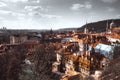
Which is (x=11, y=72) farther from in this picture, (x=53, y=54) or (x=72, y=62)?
(x=53, y=54)

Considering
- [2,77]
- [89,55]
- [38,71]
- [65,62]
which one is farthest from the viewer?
[65,62]

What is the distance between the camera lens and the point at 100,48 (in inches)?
1534

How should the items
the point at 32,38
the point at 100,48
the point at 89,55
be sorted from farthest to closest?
the point at 32,38 → the point at 100,48 → the point at 89,55

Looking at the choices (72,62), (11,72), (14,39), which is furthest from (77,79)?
(14,39)

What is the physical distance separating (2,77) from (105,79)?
17.9 metres

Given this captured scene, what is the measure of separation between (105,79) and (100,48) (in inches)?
920

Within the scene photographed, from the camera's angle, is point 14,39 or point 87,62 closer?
point 87,62

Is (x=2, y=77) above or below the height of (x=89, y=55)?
below

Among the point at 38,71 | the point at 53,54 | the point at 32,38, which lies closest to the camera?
the point at 38,71

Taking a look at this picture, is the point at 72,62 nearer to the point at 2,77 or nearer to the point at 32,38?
the point at 2,77

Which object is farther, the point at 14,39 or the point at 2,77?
the point at 14,39

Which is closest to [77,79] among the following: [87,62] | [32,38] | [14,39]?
[87,62]

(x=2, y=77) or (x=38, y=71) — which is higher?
(x=38, y=71)

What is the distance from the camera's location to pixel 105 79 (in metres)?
16.0
